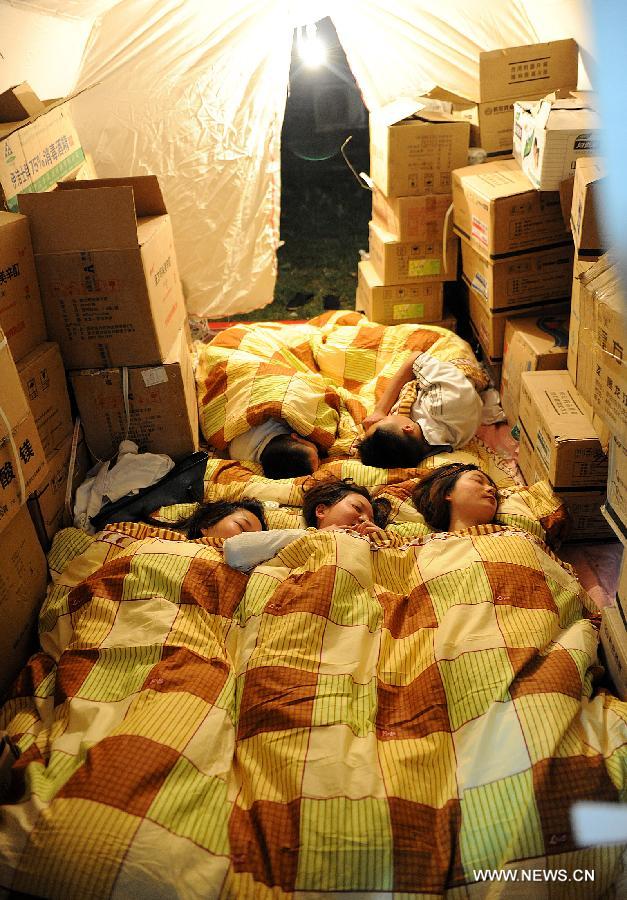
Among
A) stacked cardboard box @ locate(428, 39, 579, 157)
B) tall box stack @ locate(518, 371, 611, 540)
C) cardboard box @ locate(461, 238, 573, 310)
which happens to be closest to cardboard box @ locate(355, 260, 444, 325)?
cardboard box @ locate(461, 238, 573, 310)

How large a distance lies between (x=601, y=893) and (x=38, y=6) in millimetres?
3073

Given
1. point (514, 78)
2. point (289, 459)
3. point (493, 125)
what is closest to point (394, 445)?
point (289, 459)

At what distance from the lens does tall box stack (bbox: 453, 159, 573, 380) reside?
7.15 feet

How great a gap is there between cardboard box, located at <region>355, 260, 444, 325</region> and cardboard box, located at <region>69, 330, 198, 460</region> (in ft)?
3.57

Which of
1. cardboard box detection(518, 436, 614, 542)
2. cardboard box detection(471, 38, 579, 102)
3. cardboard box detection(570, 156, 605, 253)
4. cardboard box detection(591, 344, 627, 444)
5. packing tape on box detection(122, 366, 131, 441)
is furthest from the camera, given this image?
cardboard box detection(471, 38, 579, 102)

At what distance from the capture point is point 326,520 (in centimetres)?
175

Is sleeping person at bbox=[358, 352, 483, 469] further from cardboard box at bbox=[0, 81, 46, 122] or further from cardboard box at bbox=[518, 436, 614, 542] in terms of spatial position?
cardboard box at bbox=[0, 81, 46, 122]

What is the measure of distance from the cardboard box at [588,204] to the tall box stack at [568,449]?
1.25 feet

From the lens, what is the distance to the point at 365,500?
1.78m

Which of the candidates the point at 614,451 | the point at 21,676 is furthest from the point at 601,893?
the point at 21,676

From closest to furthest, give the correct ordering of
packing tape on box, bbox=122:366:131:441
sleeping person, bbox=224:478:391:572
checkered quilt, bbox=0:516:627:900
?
1. checkered quilt, bbox=0:516:627:900
2. sleeping person, bbox=224:478:391:572
3. packing tape on box, bbox=122:366:131:441

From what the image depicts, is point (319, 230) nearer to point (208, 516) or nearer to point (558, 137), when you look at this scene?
point (558, 137)

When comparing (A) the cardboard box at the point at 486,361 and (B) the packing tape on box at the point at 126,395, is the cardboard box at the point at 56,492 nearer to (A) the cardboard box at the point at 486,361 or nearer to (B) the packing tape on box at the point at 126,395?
(B) the packing tape on box at the point at 126,395

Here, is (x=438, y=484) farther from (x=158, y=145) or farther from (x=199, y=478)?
(x=158, y=145)
